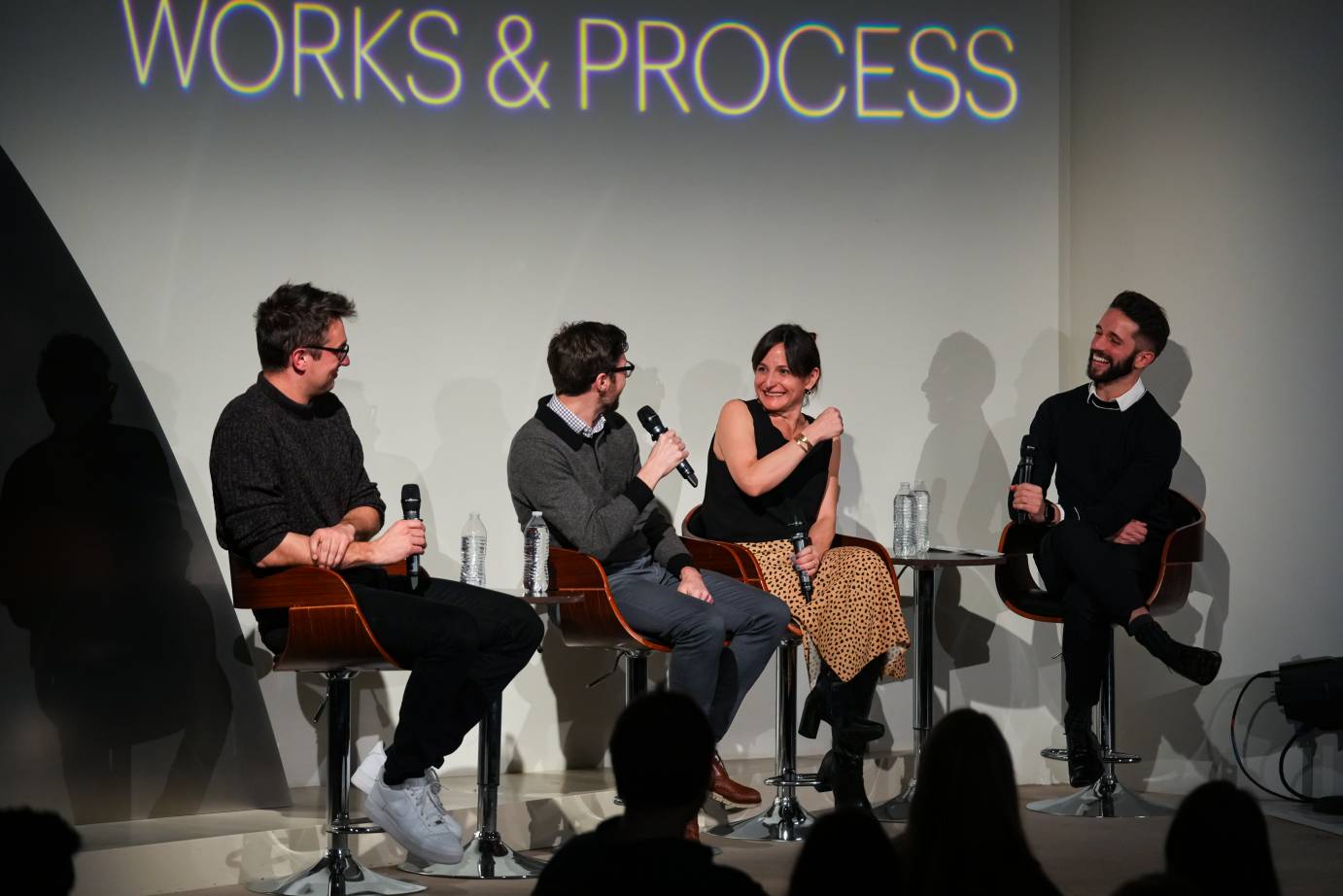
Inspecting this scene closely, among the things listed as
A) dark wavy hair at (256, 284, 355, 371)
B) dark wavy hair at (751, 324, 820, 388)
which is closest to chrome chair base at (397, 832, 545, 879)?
dark wavy hair at (256, 284, 355, 371)

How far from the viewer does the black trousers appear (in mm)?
4445

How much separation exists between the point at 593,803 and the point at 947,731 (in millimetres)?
2609

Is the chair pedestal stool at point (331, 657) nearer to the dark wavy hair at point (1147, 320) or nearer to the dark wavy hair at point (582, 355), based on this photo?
the dark wavy hair at point (582, 355)

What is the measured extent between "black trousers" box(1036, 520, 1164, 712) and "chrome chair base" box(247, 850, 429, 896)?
2118mm

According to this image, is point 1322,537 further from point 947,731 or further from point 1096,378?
point 947,731

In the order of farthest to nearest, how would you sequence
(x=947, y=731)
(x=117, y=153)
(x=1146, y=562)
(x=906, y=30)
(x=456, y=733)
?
1. (x=906, y=30)
2. (x=1146, y=562)
3. (x=117, y=153)
4. (x=456, y=733)
5. (x=947, y=731)

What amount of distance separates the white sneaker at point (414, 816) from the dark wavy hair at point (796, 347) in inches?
67.6

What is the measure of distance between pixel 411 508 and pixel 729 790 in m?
1.37

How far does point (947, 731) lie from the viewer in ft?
6.39

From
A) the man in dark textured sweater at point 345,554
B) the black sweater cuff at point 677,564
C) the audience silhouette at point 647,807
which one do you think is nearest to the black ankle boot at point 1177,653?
the black sweater cuff at point 677,564

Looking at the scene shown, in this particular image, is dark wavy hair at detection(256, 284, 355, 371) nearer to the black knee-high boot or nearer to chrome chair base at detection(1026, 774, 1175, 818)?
the black knee-high boot

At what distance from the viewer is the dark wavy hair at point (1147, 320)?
4.75m

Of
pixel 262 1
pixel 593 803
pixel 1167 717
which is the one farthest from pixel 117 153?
pixel 1167 717

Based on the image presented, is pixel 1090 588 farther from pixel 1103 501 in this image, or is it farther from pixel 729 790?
pixel 729 790
